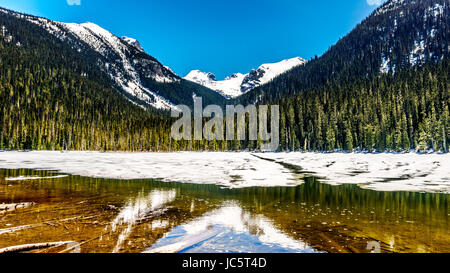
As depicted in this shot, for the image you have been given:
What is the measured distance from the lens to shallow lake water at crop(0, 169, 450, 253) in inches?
262

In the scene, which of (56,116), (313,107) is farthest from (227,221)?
(56,116)

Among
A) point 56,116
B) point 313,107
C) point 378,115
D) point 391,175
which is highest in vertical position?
point 313,107

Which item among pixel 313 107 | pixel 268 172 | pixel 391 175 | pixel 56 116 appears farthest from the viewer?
pixel 56 116

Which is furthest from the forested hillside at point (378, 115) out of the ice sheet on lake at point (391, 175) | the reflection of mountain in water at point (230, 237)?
the reflection of mountain in water at point (230, 237)

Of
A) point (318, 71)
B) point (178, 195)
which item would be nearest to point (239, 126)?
point (178, 195)

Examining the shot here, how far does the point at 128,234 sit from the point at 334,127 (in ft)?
270

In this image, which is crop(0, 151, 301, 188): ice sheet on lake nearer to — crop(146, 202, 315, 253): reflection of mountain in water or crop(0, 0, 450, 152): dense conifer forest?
crop(146, 202, 315, 253): reflection of mountain in water

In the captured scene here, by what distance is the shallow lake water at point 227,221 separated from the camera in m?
6.66

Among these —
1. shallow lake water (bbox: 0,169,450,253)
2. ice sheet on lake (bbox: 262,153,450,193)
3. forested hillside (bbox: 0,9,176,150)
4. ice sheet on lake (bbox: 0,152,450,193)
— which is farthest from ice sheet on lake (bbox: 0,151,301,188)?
forested hillside (bbox: 0,9,176,150)

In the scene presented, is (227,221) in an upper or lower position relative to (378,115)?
lower

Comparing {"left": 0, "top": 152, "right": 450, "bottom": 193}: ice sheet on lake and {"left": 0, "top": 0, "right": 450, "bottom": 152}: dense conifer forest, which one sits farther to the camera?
{"left": 0, "top": 0, "right": 450, "bottom": 152}: dense conifer forest

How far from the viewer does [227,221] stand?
364 inches

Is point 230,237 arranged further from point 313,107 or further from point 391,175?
point 313,107

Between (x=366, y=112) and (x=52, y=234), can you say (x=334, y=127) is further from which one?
(x=52, y=234)
